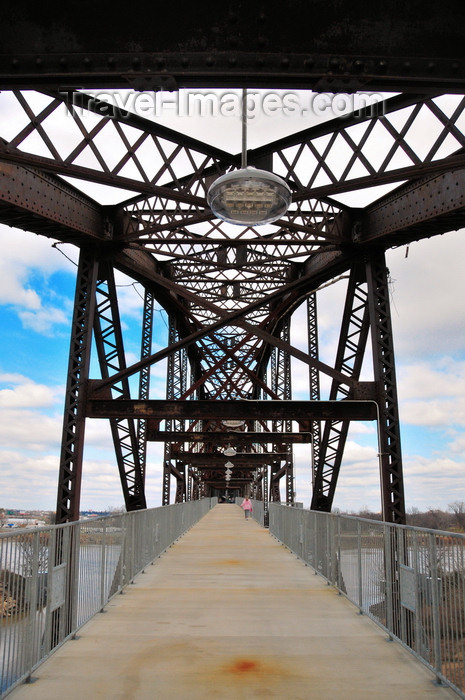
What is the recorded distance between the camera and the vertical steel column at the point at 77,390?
16.1 meters

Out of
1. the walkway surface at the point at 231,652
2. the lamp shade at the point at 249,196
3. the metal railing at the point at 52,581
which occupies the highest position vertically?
the lamp shade at the point at 249,196

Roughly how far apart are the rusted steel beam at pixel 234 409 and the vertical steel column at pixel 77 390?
55 cm

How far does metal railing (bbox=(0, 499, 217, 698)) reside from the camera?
19.2 feet

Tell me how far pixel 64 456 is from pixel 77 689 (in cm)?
1086

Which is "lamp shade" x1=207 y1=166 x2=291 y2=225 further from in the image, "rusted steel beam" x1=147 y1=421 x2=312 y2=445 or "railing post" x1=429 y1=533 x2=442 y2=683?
"rusted steel beam" x1=147 y1=421 x2=312 y2=445

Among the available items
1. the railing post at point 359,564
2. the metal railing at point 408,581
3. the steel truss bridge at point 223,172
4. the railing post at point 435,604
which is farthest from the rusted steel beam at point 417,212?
the railing post at point 435,604

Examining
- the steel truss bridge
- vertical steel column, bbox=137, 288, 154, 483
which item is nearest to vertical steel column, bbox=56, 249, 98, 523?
the steel truss bridge

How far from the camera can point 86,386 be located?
1747cm

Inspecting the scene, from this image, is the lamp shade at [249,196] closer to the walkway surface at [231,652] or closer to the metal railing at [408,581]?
the metal railing at [408,581]

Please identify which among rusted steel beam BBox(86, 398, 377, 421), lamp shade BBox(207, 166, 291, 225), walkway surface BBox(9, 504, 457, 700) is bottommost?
walkway surface BBox(9, 504, 457, 700)

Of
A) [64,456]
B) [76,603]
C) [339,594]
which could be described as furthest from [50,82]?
[64,456]

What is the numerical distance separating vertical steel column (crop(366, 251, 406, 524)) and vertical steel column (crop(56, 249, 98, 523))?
791cm

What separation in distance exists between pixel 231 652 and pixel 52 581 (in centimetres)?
228

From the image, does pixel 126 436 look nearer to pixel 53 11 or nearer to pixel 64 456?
pixel 64 456
